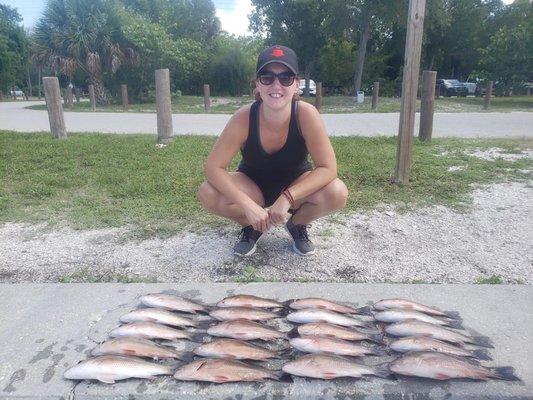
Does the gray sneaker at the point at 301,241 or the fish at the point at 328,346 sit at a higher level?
the gray sneaker at the point at 301,241

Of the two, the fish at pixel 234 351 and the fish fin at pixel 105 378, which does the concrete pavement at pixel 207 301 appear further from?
the fish at pixel 234 351

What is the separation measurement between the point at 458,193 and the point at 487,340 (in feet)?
10.6

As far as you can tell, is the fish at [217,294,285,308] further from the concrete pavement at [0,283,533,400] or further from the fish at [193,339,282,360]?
the fish at [193,339,282,360]

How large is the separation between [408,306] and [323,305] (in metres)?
0.54

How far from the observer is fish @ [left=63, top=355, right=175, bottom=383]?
7.77 feet

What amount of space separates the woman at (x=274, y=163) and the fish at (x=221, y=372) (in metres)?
1.25

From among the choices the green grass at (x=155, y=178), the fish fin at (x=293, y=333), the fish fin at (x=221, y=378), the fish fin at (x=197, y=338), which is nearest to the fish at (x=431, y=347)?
the fish fin at (x=293, y=333)

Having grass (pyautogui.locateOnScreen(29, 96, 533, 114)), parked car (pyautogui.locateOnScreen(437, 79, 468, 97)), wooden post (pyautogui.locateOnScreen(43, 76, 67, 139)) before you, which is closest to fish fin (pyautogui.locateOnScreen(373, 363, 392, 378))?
wooden post (pyautogui.locateOnScreen(43, 76, 67, 139))

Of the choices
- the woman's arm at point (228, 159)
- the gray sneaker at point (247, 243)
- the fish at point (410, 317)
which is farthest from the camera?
the gray sneaker at point (247, 243)

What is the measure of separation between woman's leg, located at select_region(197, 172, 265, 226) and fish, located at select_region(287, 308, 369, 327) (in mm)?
1151

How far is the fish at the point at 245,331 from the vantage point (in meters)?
2.68

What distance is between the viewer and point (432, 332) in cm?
267

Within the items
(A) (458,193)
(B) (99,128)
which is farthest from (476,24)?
(A) (458,193)

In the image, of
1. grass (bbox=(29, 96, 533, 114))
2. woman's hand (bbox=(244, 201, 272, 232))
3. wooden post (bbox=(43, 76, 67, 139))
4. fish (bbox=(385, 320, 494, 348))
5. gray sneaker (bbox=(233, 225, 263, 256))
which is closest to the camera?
fish (bbox=(385, 320, 494, 348))
